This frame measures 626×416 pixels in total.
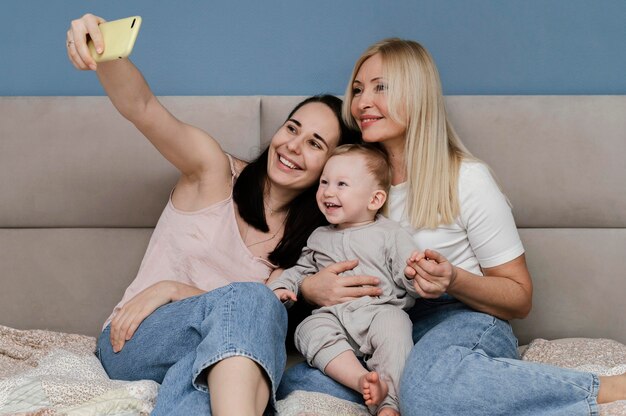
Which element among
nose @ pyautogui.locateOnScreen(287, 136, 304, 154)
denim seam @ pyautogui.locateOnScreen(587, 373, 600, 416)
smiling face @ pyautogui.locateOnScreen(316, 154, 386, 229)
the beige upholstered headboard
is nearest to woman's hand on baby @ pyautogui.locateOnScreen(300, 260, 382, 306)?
smiling face @ pyautogui.locateOnScreen(316, 154, 386, 229)

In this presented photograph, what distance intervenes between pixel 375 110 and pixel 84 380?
0.94 metres

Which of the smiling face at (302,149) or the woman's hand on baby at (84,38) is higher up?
the woman's hand on baby at (84,38)

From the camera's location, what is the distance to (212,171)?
6.25 feet

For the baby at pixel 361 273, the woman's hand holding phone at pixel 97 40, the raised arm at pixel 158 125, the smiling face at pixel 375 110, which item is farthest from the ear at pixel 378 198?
the woman's hand holding phone at pixel 97 40

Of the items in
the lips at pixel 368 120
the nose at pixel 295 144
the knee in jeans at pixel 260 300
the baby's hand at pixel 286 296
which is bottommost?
the baby's hand at pixel 286 296

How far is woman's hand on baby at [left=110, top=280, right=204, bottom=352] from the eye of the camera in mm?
1664

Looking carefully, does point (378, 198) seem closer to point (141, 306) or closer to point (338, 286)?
point (338, 286)

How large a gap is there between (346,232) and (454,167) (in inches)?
12.4

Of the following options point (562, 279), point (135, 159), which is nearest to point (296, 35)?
point (135, 159)

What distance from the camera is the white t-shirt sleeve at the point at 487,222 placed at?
1.82 metres

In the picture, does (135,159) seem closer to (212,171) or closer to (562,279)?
(212,171)

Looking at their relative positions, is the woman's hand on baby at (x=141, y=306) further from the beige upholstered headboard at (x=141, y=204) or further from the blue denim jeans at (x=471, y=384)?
Answer: the beige upholstered headboard at (x=141, y=204)

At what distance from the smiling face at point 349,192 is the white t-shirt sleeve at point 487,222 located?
0.21 meters

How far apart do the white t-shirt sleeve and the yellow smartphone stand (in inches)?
35.4
